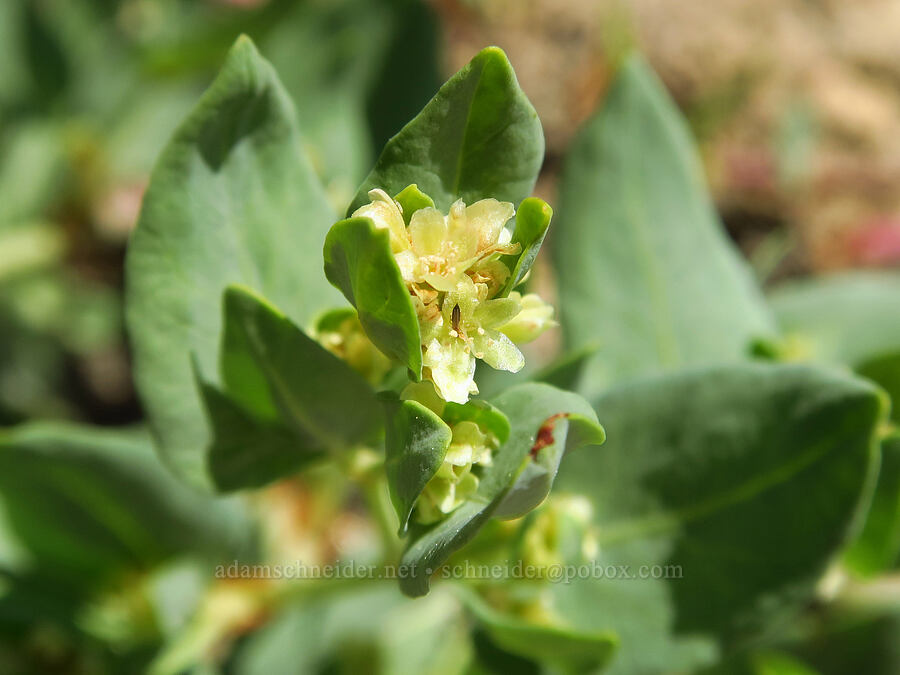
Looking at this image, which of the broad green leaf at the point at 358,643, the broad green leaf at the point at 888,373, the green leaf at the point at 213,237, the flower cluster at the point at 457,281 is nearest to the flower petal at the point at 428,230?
the flower cluster at the point at 457,281

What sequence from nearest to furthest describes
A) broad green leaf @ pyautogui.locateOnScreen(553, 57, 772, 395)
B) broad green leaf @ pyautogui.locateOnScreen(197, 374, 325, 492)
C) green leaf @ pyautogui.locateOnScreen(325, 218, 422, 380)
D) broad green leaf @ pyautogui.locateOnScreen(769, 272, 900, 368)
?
green leaf @ pyautogui.locateOnScreen(325, 218, 422, 380) → broad green leaf @ pyautogui.locateOnScreen(197, 374, 325, 492) → broad green leaf @ pyautogui.locateOnScreen(553, 57, 772, 395) → broad green leaf @ pyautogui.locateOnScreen(769, 272, 900, 368)

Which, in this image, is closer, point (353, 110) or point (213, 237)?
point (213, 237)

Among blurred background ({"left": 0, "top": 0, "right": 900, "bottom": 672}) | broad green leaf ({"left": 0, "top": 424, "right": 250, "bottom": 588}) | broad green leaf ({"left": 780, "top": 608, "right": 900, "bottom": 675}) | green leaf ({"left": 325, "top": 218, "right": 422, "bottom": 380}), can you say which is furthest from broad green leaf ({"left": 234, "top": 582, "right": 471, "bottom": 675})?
green leaf ({"left": 325, "top": 218, "right": 422, "bottom": 380})

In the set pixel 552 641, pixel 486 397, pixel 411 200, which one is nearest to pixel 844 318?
pixel 486 397

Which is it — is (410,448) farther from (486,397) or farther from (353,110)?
(353,110)

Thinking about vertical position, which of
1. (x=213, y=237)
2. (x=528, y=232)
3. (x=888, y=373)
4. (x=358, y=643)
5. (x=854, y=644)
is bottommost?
(x=358, y=643)

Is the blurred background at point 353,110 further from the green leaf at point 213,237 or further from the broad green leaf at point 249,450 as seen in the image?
the broad green leaf at point 249,450

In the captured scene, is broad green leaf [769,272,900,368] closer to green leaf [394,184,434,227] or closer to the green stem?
the green stem
